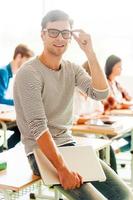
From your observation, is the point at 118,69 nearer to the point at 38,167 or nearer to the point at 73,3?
the point at 73,3

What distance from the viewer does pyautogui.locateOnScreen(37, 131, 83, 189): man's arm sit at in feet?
5.98

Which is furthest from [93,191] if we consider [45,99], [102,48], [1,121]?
[102,48]

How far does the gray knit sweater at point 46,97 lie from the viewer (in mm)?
1913

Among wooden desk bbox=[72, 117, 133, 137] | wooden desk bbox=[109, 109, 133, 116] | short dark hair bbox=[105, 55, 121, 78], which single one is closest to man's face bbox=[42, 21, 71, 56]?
wooden desk bbox=[72, 117, 133, 137]

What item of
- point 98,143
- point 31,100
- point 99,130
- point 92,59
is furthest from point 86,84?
point 99,130

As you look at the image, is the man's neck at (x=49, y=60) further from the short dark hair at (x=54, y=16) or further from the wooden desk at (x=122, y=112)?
the wooden desk at (x=122, y=112)

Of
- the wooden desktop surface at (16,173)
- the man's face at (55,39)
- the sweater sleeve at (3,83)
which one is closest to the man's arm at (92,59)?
the man's face at (55,39)

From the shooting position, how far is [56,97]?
2051 mm

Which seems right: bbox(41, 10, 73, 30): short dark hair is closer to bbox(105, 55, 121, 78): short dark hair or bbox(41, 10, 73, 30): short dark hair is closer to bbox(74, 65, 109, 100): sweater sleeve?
bbox(74, 65, 109, 100): sweater sleeve

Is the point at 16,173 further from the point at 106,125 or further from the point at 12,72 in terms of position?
the point at 12,72

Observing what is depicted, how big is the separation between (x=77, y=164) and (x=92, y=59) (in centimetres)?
56

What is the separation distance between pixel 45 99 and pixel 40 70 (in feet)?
0.49

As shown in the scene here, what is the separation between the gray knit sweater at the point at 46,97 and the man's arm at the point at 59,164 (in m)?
0.04

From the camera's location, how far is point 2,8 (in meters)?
5.39
